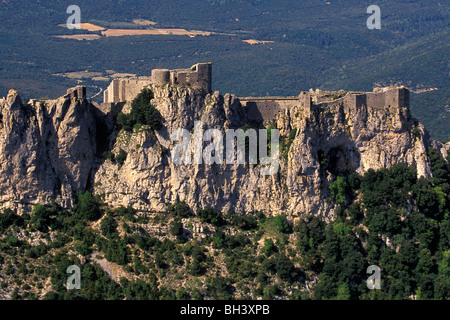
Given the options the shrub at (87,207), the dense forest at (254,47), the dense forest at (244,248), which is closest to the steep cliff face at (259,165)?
the dense forest at (244,248)

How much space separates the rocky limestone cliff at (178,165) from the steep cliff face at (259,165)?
61 millimetres

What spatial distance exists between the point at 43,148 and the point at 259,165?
13618 mm

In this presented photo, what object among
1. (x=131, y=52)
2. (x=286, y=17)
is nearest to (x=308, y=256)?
(x=131, y=52)

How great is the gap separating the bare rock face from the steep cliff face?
7.04ft

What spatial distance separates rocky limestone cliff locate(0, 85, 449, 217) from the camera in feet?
191

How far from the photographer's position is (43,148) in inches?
2307

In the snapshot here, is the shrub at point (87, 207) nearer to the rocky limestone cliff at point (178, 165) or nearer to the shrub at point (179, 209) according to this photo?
the rocky limestone cliff at point (178, 165)

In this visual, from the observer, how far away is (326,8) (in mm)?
187625

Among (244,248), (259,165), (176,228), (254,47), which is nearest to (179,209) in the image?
(176,228)

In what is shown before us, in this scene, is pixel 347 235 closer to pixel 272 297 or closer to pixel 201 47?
pixel 272 297

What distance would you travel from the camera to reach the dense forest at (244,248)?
5734cm

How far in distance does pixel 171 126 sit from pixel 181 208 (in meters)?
5.06

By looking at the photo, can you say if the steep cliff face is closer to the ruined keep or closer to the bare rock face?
the ruined keep

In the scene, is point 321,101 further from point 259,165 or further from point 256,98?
point 259,165
